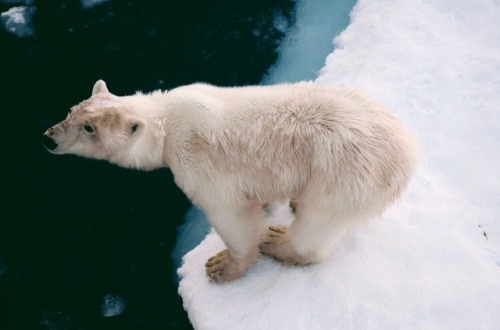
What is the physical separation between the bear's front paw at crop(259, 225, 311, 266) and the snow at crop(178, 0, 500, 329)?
100 millimetres

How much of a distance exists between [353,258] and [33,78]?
4.26 meters

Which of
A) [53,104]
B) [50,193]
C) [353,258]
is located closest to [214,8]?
[53,104]

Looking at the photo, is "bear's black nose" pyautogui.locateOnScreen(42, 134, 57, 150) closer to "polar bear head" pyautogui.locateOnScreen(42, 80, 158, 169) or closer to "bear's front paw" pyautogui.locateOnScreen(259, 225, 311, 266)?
"polar bear head" pyautogui.locateOnScreen(42, 80, 158, 169)

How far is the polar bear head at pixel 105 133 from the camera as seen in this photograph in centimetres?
289

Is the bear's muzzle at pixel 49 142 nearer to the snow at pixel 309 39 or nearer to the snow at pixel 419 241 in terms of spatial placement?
the snow at pixel 419 241

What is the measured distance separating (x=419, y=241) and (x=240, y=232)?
1429mm

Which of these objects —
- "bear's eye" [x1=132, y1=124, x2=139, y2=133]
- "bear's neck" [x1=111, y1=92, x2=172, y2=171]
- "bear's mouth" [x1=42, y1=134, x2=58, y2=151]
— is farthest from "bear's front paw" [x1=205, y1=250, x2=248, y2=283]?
"bear's mouth" [x1=42, y1=134, x2=58, y2=151]

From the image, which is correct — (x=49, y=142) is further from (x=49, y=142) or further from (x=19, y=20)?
(x=19, y=20)

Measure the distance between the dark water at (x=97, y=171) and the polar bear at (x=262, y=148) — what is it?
1515 millimetres

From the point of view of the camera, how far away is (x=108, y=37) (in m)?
5.79

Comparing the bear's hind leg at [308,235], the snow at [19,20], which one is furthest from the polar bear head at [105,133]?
the snow at [19,20]

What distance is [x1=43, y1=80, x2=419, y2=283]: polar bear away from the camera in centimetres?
267

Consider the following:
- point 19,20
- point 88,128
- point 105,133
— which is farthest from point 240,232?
point 19,20

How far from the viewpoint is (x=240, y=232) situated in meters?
3.04
